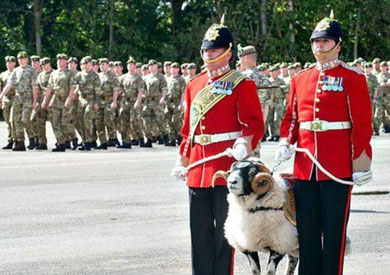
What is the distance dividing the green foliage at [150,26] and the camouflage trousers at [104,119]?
1915cm

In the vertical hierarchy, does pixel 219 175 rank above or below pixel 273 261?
above

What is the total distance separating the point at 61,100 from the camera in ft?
91.5

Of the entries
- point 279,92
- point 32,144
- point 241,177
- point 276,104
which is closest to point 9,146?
point 32,144

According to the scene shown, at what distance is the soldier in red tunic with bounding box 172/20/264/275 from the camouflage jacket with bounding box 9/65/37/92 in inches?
757

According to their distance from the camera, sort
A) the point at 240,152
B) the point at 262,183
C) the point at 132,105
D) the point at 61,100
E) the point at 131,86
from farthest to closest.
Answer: the point at 132,105, the point at 131,86, the point at 61,100, the point at 262,183, the point at 240,152

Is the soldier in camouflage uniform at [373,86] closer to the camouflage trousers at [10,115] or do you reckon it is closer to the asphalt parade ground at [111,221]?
the camouflage trousers at [10,115]

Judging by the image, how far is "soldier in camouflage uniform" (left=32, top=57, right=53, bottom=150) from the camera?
28.1 meters

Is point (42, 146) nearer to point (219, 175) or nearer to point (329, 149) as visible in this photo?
point (219, 175)

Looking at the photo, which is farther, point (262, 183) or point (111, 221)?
point (111, 221)

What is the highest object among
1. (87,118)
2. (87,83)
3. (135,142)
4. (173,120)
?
(87,83)

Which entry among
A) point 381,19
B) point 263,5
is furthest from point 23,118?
point 381,19

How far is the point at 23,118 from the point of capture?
91.5ft

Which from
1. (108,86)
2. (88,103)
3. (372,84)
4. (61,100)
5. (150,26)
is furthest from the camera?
(150,26)

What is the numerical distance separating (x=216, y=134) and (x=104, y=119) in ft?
65.7
